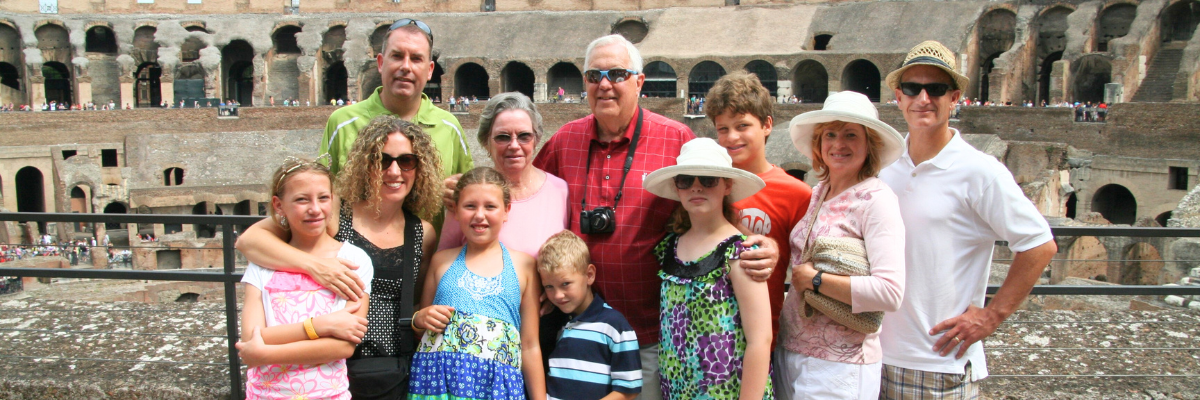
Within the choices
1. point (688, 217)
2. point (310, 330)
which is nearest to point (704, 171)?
point (688, 217)

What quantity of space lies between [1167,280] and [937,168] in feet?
36.1

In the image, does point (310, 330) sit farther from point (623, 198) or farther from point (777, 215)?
point (777, 215)

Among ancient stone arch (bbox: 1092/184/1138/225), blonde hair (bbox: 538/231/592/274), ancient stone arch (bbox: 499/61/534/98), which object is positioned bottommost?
ancient stone arch (bbox: 1092/184/1138/225)

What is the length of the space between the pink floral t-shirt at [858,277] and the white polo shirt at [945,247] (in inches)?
5.1

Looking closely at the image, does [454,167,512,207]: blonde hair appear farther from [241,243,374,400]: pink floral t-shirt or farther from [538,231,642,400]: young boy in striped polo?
[241,243,374,400]: pink floral t-shirt

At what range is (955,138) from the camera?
9.87 feet

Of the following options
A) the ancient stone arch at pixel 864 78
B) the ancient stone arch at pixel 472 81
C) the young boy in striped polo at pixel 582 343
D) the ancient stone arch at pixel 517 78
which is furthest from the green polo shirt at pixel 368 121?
the ancient stone arch at pixel 472 81

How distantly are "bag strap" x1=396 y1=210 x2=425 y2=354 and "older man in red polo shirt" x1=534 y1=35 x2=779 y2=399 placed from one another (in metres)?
0.66

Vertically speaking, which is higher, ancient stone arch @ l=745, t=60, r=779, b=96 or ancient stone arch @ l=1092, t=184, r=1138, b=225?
ancient stone arch @ l=745, t=60, r=779, b=96

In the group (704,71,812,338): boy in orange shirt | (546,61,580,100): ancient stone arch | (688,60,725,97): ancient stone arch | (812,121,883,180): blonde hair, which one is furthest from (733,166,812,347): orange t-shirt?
(546,61,580,100): ancient stone arch

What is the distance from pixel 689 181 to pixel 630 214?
418mm

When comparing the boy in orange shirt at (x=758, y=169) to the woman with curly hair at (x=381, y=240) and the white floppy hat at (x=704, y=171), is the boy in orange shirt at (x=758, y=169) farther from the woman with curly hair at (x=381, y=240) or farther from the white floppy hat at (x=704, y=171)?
the woman with curly hair at (x=381, y=240)

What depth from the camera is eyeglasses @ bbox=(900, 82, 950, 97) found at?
2.98 m

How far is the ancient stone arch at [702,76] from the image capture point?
92.1 ft
